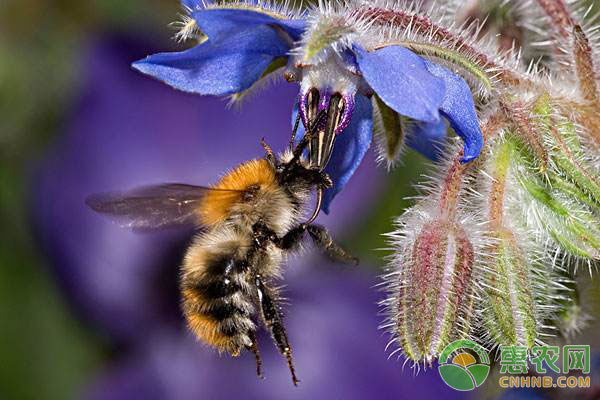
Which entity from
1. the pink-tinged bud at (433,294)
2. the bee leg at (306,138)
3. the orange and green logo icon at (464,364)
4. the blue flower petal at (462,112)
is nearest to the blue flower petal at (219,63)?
the bee leg at (306,138)

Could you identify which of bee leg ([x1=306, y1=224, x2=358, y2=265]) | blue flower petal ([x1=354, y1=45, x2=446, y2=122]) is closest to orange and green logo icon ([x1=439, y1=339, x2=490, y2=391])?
bee leg ([x1=306, y1=224, x2=358, y2=265])

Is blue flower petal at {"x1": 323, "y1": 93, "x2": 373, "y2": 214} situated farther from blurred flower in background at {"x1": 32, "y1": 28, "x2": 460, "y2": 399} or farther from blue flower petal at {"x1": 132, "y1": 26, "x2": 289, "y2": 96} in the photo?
blurred flower in background at {"x1": 32, "y1": 28, "x2": 460, "y2": 399}

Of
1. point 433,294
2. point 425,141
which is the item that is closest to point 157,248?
point 425,141

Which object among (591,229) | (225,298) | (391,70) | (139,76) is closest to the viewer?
(391,70)

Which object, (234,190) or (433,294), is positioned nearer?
(433,294)

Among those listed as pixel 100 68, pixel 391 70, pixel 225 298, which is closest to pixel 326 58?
pixel 391 70

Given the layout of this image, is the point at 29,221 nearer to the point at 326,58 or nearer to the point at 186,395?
the point at 186,395

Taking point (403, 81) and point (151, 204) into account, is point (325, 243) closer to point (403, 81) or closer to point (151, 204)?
point (151, 204)
